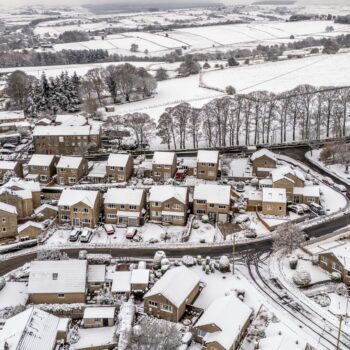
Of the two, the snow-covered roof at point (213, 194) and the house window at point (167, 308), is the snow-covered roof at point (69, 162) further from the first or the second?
the house window at point (167, 308)

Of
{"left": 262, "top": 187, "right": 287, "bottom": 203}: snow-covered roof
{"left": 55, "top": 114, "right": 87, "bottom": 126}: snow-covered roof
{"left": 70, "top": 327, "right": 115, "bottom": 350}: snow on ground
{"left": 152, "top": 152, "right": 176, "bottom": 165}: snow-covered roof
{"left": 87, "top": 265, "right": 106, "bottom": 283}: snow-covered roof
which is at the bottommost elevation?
{"left": 70, "top": 327, "right": 115, "bottom": 350}: snow on ground

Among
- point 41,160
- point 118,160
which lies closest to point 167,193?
point 118,160

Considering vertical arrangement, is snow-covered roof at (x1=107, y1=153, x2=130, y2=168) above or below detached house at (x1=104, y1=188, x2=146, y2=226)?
above

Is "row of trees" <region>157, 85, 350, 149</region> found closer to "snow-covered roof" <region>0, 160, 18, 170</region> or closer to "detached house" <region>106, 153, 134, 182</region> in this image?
"detached house" <region>106, 153, 134, 182</region>

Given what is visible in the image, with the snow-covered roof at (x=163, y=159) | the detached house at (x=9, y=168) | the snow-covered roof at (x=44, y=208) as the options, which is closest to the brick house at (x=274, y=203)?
the snow-covered roof at (x=163, y=159)

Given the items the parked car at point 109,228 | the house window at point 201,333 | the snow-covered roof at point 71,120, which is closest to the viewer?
the house window at point 201,333

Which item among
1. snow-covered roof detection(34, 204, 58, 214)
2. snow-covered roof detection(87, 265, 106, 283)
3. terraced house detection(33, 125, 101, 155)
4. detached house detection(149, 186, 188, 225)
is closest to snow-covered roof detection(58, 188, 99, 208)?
snow-covered roof detection(34, 204, 58, 214)
